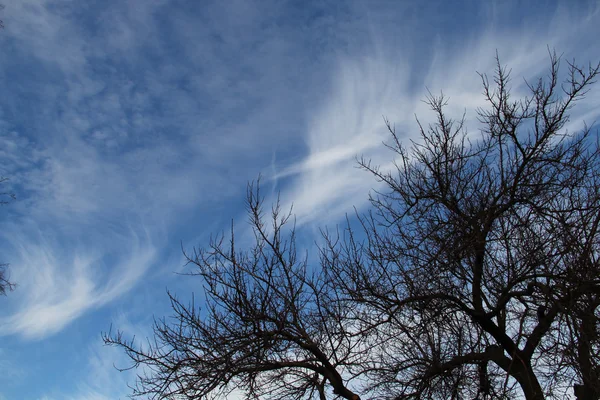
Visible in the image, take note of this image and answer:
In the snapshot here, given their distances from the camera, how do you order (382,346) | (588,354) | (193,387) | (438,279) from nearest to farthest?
(588,354), (193,387), (438,279), (382,346)

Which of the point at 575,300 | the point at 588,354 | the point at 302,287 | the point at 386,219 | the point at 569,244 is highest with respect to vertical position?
the point at 386,219

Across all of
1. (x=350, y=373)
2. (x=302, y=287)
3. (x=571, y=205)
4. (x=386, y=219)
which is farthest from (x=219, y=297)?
(x=571, y=205)

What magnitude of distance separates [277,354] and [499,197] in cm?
407

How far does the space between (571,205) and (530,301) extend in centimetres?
154

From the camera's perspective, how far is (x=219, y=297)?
6535mm

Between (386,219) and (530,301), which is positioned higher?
(386,219)

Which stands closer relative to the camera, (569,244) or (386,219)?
(569,244)

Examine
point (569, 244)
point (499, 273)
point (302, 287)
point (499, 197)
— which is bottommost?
point (569, 244)

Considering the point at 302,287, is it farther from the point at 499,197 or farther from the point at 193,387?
the point at 499,197

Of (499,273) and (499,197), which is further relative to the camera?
(499,197)

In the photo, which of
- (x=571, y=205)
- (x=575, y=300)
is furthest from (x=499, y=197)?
(x=575, y=300)

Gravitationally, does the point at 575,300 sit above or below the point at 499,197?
below

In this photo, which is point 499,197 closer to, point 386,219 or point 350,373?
point 386,219

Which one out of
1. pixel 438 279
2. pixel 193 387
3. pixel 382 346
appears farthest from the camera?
pixel 382 346
